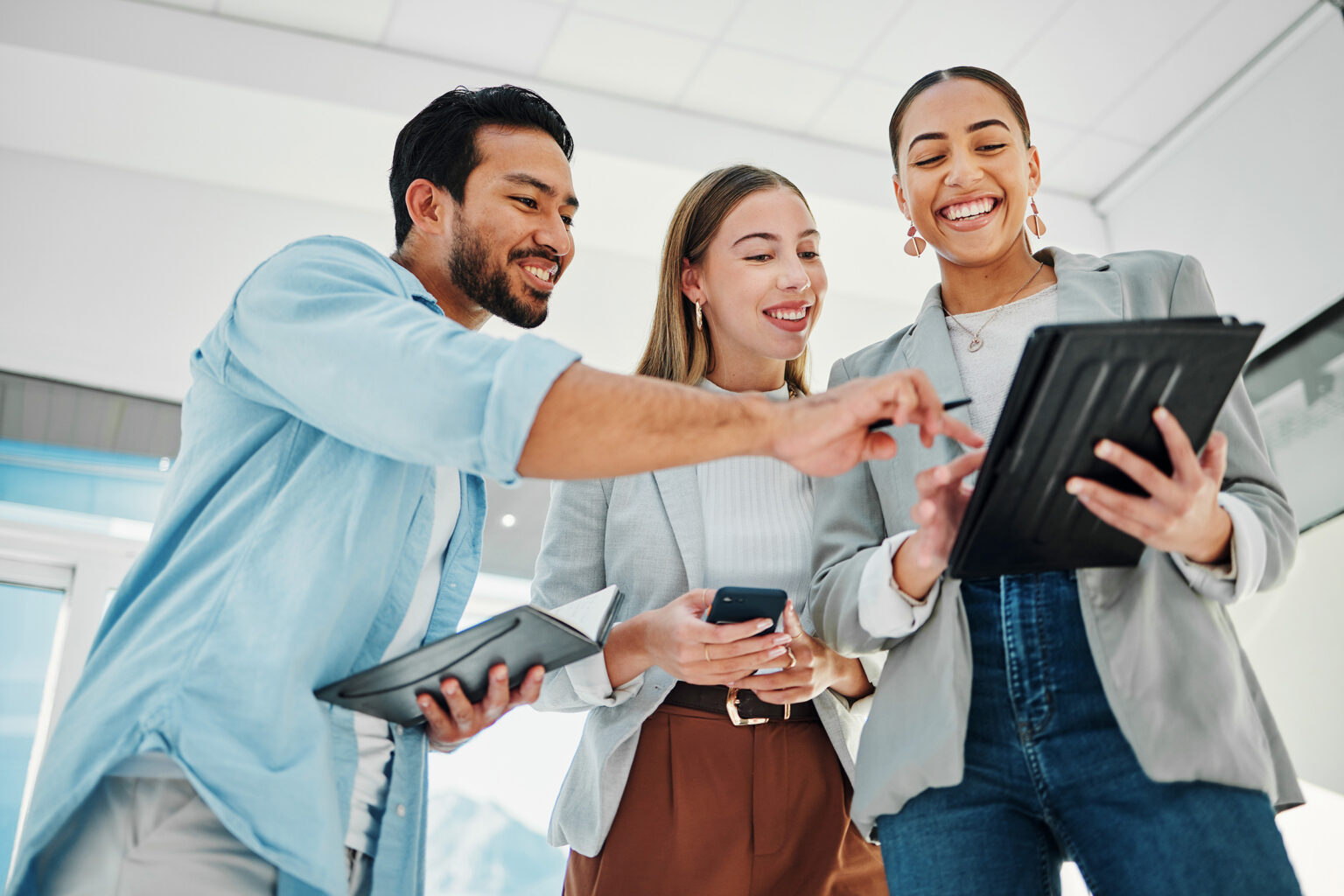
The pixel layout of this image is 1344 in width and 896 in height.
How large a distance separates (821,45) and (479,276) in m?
2.66

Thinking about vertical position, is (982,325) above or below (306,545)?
above

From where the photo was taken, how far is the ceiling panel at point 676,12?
3.82 meters

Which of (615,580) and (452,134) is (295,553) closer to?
(615,580)

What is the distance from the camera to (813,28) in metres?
3.94

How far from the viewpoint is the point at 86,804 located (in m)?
1.07

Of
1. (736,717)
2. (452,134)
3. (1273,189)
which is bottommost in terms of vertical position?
(736,717)

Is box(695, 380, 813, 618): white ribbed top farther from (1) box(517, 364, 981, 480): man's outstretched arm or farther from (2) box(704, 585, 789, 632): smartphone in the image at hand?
(1) box(517, 364, 981, 480): man's outstretched arm

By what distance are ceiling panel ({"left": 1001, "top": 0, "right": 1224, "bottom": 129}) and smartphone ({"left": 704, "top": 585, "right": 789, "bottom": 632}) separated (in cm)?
333

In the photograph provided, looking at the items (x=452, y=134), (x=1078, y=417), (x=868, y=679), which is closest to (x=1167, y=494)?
(x=1078, y=417)

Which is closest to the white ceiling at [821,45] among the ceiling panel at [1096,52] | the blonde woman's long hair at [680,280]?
the ceiling panel at [1096,52]

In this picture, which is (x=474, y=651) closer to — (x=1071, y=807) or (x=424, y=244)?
(x=1071, y=807)

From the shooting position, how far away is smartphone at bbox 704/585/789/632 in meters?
1.37

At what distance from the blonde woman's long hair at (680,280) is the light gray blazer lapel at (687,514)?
29 cm

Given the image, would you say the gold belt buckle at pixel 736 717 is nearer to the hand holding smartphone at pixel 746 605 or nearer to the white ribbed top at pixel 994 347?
the hand holding smartphone at pixel 746 605
